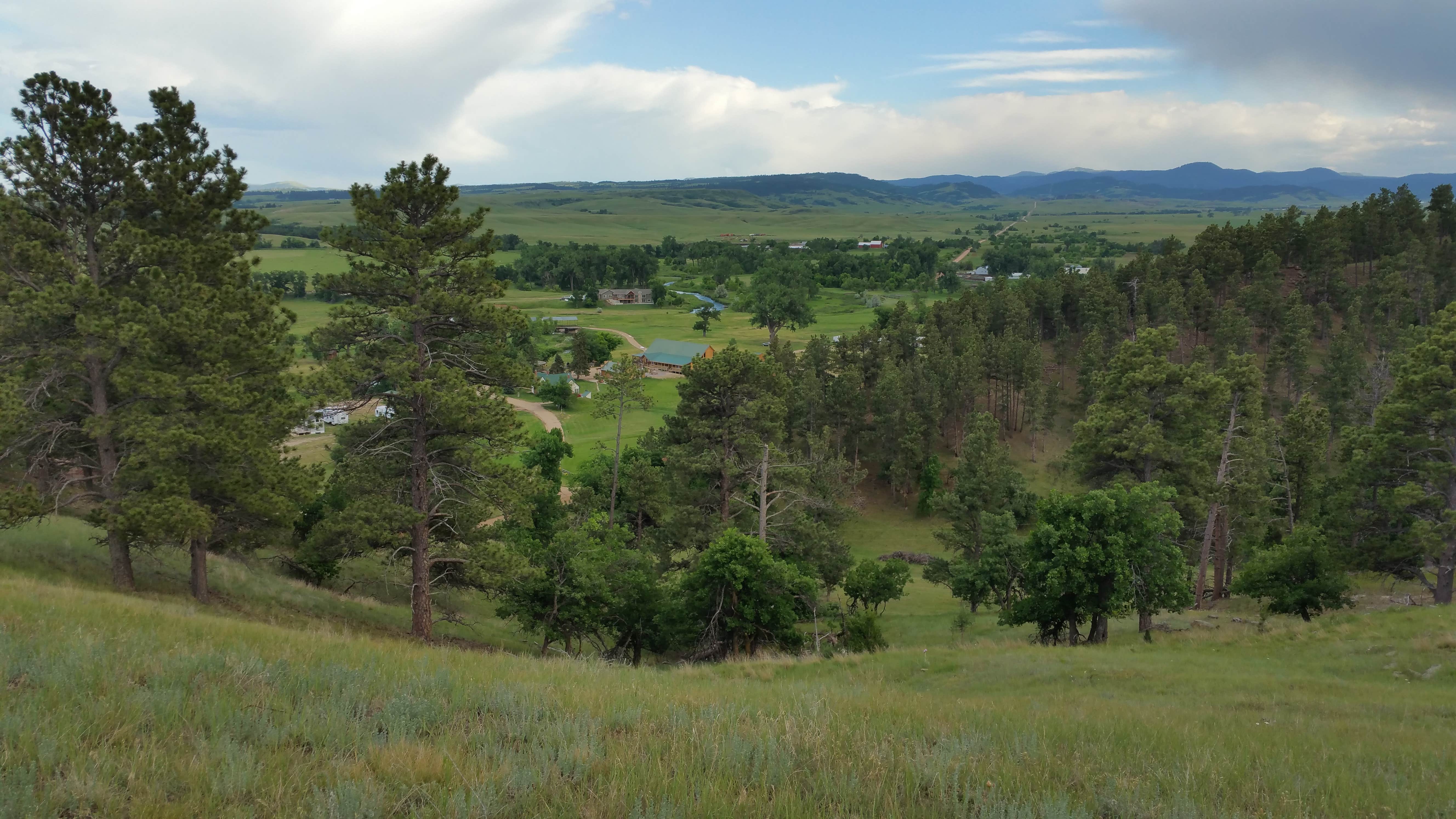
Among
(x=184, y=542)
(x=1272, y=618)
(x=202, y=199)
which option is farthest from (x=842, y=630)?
(x=202, y=199)

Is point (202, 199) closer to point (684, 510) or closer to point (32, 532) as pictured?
point (32, 532)

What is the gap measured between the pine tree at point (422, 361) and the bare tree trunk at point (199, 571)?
3.91 metres

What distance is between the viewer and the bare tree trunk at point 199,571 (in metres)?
18.7

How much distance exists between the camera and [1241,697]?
14.3 metres

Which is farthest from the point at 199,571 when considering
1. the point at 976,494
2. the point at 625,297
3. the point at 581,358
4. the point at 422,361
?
the point at 625,297

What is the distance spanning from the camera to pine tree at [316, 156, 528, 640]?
1816cm

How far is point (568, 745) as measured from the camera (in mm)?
6113

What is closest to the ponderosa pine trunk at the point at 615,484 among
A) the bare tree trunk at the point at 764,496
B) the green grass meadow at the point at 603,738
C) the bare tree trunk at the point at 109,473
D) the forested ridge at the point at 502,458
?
the forested ridge at the point at 502,458

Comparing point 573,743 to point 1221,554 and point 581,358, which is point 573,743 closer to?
point 1221,554

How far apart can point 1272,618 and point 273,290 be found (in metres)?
33.0

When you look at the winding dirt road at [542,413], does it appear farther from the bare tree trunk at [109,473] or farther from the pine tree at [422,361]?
the bare tree trunk at [109,473]

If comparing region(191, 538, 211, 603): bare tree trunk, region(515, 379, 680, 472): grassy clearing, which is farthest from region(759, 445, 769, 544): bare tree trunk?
region(515, 379, 680, 472): grassy clearing

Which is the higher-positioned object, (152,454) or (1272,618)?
(152,454)

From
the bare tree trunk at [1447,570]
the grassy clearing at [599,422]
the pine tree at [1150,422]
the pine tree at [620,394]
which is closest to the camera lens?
the bare tree trunk at [1447,570]
